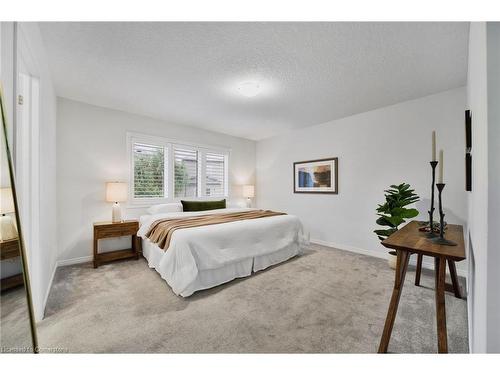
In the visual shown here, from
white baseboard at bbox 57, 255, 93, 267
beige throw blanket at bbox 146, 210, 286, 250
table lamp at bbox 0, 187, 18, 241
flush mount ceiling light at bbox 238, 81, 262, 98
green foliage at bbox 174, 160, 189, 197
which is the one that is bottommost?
white baseboard at bbox 57, 255, 93, 267

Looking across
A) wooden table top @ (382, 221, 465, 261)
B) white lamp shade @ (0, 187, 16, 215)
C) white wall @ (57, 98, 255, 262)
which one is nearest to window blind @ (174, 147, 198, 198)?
white wall @ (57, 98, 255, 262)

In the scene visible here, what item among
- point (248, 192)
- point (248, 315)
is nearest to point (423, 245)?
point (248, 315)

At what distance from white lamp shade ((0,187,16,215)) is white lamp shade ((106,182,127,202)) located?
240 cm

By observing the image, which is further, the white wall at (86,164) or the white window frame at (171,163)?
the white window frame at (171,163)

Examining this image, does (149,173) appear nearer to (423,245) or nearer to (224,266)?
(224,266)

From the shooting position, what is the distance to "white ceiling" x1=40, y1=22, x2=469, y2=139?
1.79 meters

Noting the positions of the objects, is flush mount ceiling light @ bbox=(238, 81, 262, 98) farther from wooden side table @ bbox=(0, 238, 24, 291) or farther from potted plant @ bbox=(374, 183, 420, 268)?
wooden side table @ bbox=(0, 238, 24, 291)

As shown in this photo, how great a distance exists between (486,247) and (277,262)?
8.44 ft

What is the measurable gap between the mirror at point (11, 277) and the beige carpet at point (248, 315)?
67 centimetres

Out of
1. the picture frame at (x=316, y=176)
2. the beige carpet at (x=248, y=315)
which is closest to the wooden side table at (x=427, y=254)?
the beige carpet at (x=248, y=315)

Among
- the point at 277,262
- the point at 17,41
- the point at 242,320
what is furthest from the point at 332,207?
the point at 17,41

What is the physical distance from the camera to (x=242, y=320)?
5.99 ft

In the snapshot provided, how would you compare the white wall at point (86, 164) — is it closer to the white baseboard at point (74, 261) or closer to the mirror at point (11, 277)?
the white baseboard at point (74, 261)

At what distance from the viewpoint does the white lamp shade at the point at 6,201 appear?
0.95 meters
